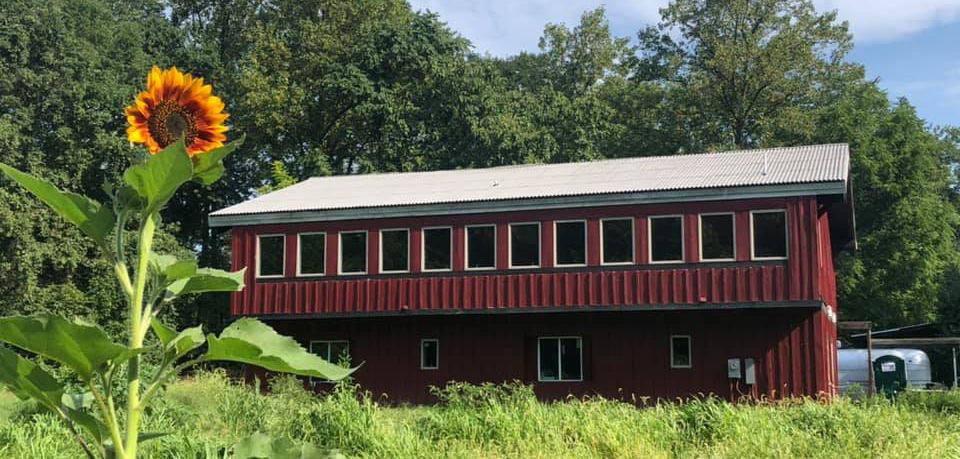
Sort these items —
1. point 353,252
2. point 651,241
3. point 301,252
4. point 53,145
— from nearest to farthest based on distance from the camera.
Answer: point 651,241, point 353,252, point 301,252, point 53,145

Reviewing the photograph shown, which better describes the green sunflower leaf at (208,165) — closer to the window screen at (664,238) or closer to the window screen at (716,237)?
the window screen at (716,237)

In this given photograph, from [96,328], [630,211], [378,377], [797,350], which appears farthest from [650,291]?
[96,328]

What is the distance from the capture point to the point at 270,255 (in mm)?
27172

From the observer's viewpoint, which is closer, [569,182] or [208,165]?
[208,165]

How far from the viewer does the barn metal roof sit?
2360 centimetres

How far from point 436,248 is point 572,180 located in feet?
12.7

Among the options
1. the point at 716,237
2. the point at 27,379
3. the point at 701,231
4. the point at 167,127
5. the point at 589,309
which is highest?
the point at 701,231

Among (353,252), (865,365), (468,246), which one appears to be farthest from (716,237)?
(865,365)

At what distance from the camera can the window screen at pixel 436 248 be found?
84.1ft

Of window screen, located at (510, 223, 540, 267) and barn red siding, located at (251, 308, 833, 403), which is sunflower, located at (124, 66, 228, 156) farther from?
window screen, located at (510, 223, 540, 267)

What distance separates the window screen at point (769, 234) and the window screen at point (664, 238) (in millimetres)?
1732

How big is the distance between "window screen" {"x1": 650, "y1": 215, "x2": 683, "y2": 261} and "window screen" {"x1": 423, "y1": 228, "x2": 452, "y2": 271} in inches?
200

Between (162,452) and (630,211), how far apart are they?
1459 cm

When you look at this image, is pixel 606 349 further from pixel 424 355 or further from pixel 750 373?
pixel 424 355
